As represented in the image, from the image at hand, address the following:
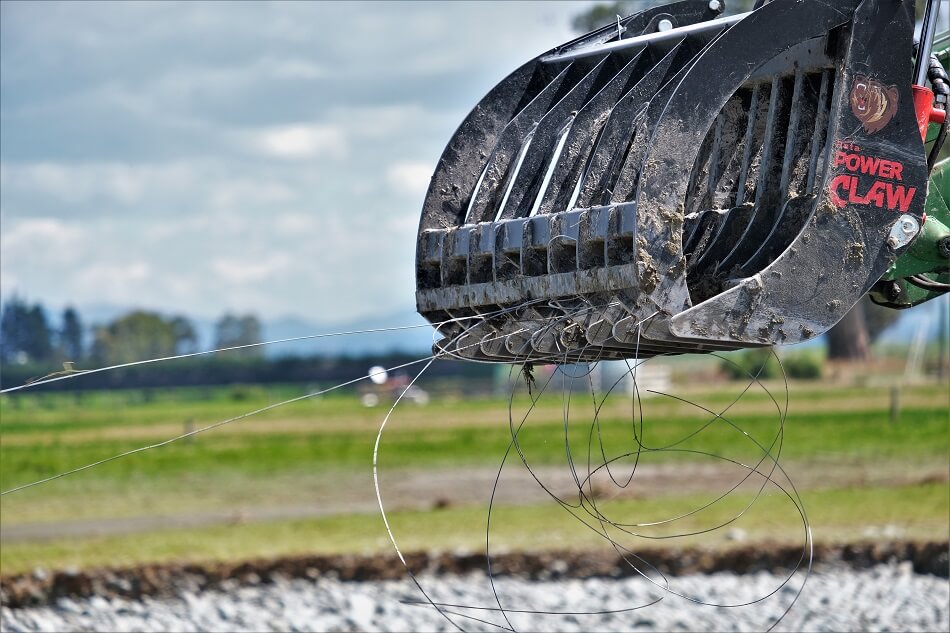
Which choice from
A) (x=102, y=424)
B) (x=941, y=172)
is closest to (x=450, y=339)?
(x=941, y=172)

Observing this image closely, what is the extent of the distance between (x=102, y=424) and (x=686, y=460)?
11.4 meters

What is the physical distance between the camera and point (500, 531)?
12.7 m

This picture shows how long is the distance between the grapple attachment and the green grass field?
561mm

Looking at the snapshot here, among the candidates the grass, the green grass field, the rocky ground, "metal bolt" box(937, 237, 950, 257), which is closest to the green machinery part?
"metal bolt" box(937, 237, 950, 257)

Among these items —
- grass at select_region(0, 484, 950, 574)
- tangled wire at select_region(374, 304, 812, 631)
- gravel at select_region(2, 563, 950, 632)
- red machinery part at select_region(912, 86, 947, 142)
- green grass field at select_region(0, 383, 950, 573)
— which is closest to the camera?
red machinery part at select_region(912, 86, 947, 142)

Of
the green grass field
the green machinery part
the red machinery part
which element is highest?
the red machinery part

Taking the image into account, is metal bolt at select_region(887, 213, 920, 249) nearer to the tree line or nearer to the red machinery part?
the red machinery part

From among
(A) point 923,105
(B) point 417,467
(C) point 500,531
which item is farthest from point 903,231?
(B) point 417,467

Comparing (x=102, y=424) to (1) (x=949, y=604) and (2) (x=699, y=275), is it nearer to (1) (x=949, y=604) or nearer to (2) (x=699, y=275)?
(1) (x=949, y=604)

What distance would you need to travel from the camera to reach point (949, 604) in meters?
10.0

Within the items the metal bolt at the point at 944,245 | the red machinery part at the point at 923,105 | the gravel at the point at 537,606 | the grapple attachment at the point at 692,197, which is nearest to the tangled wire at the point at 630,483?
the gravel at the point at 537,606

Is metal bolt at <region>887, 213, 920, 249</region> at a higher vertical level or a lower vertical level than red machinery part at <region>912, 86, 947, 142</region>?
lower

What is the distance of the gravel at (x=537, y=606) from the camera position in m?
9.48

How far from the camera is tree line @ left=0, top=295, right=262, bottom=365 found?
12.1 m
